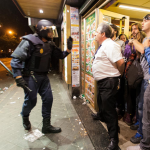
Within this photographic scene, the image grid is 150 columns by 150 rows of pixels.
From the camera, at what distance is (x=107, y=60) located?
2068mm

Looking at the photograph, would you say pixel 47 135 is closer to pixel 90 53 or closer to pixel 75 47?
pixel 90 53

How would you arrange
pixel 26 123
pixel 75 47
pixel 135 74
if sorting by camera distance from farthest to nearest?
pixel 75 47 → pixel 26 123 → pixel 135 74

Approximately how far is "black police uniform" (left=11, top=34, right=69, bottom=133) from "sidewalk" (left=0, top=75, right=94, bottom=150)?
0.24 metres

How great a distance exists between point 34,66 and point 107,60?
142 cm

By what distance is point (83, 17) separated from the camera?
4277 mm

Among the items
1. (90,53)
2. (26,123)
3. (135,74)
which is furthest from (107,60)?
(26,123)

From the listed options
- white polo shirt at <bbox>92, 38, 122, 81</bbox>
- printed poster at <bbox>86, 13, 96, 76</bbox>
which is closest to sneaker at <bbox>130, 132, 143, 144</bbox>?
white polo shirt at <bbox>92, 38, 122, 81</bbox>

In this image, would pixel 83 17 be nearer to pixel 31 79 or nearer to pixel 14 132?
pixel 31 79

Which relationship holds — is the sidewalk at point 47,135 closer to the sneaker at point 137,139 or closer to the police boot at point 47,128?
the police boot at point 47,128

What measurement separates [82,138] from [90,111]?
1211 millimetres

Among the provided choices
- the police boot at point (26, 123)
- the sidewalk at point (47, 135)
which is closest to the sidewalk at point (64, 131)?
the sidewalk at point (47, 135)

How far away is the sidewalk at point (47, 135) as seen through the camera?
2.34 metres

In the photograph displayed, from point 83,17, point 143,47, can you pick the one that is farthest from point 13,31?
point 143,47

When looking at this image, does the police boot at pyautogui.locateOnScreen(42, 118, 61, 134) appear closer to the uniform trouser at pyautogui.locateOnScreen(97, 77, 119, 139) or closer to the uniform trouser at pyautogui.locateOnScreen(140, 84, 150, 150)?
the uniform trouser at pyautogui.locateOnScreen(97, 77, 119, 139)
